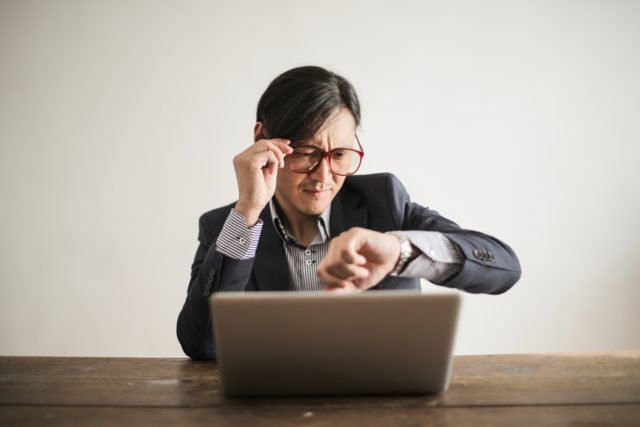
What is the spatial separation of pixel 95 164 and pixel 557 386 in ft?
8.59

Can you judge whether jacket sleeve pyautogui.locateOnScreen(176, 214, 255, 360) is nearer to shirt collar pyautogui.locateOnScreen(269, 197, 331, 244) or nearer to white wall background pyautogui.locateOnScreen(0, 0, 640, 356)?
shirt collar pyautogui.locateOnScreen(269, 197, 331, 244)

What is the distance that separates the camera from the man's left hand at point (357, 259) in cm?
103

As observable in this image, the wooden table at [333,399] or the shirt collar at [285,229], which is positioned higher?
the shirt collar at [285,229]

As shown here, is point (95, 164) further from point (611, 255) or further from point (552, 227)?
point (611, 255)

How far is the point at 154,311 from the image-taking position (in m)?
2.99

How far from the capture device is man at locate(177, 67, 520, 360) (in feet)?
4.44

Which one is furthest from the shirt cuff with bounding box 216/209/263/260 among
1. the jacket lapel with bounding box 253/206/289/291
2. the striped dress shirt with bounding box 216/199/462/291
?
the jacket lapel with bounding box 253/206/289/291

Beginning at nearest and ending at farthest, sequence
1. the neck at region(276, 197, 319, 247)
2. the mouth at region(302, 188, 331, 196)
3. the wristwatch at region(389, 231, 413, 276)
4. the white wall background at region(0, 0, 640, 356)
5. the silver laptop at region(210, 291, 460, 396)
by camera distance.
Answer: the silver laptop at region(210, 291, 460, 396), the wristwatch at region(389, 231, 413, 276), the mouth at region(302, 188, 331, 196), the neck at region(276, 197, 319, 247), the white wall background at region(0, 0, 640, 356)

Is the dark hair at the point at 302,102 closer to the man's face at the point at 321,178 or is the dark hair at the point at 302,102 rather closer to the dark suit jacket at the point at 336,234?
the man's face at the point at 321,178

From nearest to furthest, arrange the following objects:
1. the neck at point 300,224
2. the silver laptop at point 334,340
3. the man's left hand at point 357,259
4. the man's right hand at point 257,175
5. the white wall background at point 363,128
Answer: the silver laptop at point 334,340 → the man's left hand at point 357,259 → the man's right hand at point 257,175 → the neck at point 300,224 → the white wall background at point 363,128

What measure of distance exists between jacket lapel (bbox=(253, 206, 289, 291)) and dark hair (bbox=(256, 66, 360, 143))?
305 millimetres

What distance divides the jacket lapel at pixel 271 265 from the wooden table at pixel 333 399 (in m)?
0.42

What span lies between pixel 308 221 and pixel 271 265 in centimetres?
23

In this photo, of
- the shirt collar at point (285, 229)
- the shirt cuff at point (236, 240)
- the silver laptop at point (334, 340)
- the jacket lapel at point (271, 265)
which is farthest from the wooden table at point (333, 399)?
the shirt collar at point (285, 229)
